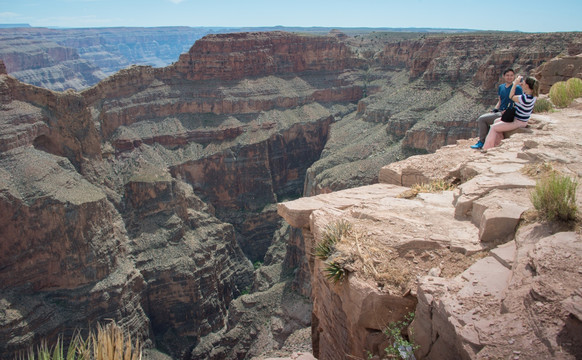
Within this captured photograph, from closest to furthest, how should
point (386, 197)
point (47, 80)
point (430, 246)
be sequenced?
point (430, 246)
point (386, 197)
point (47, 80)

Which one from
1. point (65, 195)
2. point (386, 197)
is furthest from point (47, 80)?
point (386, 197)

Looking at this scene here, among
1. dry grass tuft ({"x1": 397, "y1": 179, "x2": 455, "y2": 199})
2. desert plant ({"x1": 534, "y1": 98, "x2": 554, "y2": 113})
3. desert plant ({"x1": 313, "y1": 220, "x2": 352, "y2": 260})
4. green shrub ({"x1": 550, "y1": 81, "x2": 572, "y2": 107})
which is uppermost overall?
green shrub ({"x1": 550, "y1": 81, "x2": 572, "y2": 107})

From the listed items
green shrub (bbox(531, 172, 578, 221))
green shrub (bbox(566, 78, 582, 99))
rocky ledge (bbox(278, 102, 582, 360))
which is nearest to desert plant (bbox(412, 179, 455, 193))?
rocky ledge (bbox(278, 102, 582, 360))

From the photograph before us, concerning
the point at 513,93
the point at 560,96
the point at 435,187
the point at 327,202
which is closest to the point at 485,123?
the point at 513,93

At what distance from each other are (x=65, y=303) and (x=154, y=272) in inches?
272

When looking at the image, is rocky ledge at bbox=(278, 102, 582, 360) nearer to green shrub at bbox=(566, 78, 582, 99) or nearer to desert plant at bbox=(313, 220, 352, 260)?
desert plant at bbox=(313, 220, 352, 260)

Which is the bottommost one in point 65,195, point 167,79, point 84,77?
point 84,77

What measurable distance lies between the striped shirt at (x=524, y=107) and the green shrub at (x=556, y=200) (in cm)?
728

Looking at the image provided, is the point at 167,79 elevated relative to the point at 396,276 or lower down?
lower down

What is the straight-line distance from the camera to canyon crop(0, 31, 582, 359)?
104 feet

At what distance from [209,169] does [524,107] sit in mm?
44120

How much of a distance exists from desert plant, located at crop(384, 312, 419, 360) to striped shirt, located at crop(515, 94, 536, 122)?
30.4 ft

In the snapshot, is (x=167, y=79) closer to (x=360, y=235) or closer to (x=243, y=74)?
(x=243, y=74)

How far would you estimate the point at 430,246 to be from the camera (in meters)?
8.77
